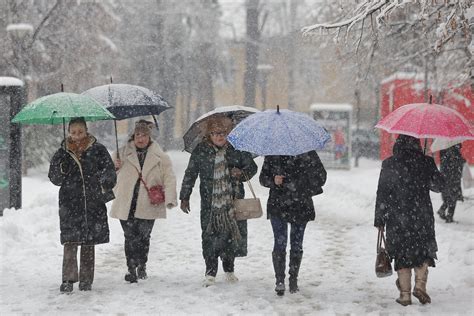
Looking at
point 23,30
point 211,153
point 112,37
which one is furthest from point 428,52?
point 112,37

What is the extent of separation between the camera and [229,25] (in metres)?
37.8

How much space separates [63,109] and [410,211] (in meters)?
3.48

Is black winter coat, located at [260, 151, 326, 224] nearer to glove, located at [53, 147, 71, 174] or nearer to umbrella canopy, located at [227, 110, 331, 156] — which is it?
umbrella canopy, located at [227, 110, 331, 156]

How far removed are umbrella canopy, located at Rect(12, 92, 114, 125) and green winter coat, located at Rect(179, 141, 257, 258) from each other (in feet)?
3.58

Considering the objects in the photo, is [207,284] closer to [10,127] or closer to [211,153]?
[211,153]

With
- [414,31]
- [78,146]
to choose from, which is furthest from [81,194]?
[414,31]

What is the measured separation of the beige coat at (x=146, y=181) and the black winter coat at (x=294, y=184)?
1178 millimetres

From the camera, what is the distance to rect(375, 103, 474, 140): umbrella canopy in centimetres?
622

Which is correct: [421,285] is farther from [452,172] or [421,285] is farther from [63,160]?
[452,172]

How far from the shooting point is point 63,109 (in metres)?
6.79

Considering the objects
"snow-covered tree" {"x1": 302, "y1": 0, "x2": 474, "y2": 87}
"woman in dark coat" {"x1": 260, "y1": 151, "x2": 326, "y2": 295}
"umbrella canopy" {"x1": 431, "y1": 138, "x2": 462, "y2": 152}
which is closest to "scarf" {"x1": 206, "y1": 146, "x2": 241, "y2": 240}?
"woman in dark coat" {"x1": 260, "y1": 151, "x2": 326, "y2": 295}

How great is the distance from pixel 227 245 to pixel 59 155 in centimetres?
205

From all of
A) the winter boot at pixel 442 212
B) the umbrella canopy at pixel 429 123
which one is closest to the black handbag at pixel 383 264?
the umbrella canopy at pixel 429 123

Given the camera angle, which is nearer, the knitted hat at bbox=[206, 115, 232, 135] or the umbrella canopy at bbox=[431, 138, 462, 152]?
the knitted hat at bbox=[206, 115, 232, 135]
